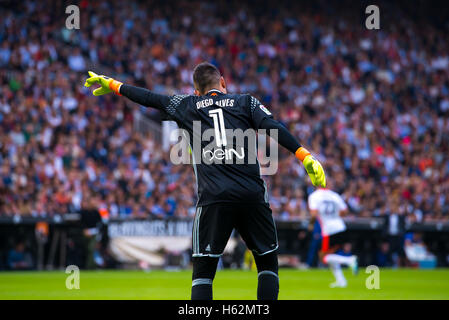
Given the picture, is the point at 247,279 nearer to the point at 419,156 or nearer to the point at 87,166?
the point at 87,166

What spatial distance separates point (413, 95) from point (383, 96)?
1.51 m

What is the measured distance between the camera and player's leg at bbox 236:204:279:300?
20.7 feet

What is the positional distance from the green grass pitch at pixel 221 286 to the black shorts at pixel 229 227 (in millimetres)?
5293

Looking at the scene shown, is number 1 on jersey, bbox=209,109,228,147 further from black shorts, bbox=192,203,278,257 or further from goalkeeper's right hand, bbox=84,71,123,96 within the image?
goalkeeper's right hand, bbox=84,71,123,96

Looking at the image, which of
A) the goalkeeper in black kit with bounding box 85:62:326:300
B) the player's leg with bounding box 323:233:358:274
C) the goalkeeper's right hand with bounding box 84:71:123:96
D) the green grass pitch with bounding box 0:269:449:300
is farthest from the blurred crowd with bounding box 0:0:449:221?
the goalkeeper in black kit with bounding box 85:62:326:300

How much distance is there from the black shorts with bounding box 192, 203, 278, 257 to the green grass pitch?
208 inches

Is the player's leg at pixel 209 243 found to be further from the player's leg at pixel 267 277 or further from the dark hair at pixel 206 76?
the dark hair at pixel 206 76

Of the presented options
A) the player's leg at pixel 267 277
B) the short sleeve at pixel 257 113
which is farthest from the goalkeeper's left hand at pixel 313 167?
the player's leg at pixel 267 277

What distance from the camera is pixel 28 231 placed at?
2058 cm

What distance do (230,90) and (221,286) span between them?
14300mm

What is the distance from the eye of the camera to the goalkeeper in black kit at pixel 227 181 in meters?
6.23

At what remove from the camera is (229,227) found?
20.7 ft

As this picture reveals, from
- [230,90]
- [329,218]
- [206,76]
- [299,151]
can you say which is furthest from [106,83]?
[230,90]
